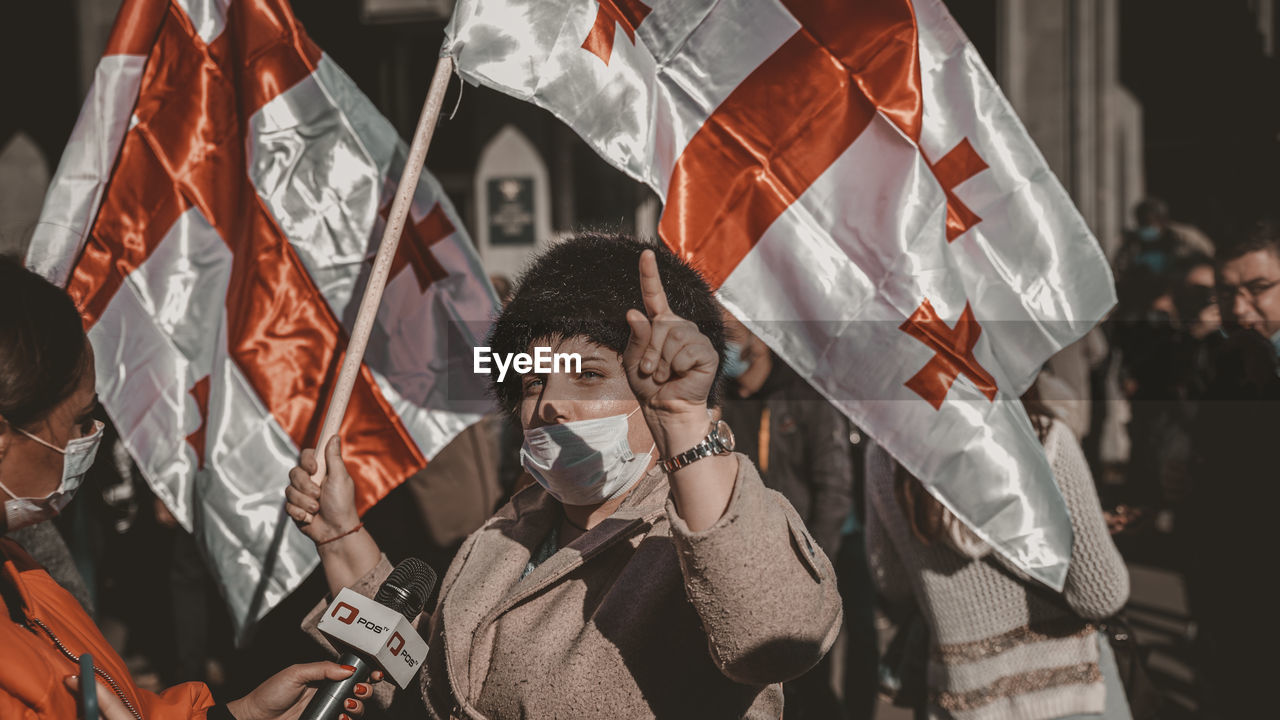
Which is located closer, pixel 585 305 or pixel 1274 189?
pixel 585 305

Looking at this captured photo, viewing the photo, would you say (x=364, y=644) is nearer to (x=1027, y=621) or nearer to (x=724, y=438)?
(x=724, y=438)

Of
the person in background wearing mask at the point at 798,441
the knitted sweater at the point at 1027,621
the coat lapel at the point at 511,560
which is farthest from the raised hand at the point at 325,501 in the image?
the person in background wearing mask at the point at 798,441

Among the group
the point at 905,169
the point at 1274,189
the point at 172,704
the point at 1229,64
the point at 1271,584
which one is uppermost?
the point at 905,169

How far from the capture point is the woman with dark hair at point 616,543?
1663mm

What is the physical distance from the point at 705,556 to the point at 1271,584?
10.7ft

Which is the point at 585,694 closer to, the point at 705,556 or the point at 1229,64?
the point at 705,556

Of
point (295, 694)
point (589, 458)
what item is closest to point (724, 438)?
point (589, 458)

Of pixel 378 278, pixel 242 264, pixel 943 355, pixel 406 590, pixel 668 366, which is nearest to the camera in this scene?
pixel 668 366

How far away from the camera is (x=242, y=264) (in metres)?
3.40

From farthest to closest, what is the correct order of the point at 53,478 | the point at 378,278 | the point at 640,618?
1. the point at 378,278
2. the point at 53,478
3. the point at 640,618

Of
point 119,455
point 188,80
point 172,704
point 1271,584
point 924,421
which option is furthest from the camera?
point 119,455

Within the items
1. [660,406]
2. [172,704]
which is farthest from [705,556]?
[172,704]

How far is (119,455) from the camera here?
5312 millimetres

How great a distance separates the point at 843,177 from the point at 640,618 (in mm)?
1550
